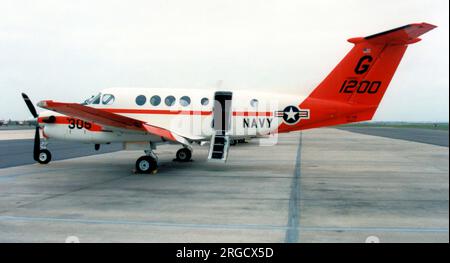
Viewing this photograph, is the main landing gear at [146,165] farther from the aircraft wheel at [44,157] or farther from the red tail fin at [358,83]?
the red tail fin at [358,83]

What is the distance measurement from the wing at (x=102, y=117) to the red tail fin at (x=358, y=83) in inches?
212

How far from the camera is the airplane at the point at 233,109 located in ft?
47.4

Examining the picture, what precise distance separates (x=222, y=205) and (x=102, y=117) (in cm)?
605

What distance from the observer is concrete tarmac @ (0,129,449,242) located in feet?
22.3

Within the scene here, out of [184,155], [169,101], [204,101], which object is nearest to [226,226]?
[204,101]

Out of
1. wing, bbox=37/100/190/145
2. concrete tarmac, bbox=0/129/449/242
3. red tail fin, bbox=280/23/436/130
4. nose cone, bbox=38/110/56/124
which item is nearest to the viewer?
concrete tarmac, bbox=0/129/449/242

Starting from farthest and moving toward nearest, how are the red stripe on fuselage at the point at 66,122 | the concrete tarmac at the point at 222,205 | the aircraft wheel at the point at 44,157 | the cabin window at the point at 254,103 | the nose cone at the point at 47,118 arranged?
the aircraft wheel at the point at 44,157 < the cabin window at the point at 254,103 < the nose cone at the point at 47,118 < the red stripe on fuselage at the point at 66,122 < the concrete tarmac at the point at 222,205

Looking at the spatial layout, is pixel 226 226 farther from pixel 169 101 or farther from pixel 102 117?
pixel 169 101

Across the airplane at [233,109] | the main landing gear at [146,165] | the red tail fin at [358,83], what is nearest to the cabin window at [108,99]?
the airplane at [233,109]

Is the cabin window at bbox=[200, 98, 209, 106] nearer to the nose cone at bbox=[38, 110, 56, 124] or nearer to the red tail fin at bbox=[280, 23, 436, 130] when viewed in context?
the red tail fin at bbox=[280, 23, 436, 130]

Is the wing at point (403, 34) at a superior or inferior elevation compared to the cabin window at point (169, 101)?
superior

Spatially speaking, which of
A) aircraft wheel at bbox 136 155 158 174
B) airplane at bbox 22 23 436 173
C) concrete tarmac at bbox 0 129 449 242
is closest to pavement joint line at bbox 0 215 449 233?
concrete tarmac at bbox 0 129 449 242

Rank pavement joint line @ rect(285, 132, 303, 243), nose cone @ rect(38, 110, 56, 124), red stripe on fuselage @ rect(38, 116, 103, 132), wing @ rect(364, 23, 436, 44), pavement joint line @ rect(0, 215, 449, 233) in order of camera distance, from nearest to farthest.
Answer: pavement joint line @ rect(285, 132, 303, 243), pavement joint line @ rect(0, 215, 449, 233), wing @ rect(364, 23, 436, 44), red stripe on fuselage @ rect(38, 116, 103, 132), nose cone @ rect(38, 110, 56, 124)

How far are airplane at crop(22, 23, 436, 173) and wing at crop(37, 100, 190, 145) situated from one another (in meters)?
0.56
